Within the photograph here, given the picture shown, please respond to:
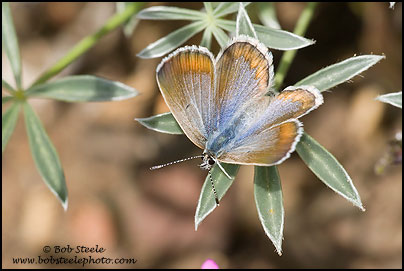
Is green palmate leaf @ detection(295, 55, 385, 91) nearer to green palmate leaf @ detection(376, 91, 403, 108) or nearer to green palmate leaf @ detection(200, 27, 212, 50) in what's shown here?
green palmate leaf @ detection(376, 91, 403, 108)

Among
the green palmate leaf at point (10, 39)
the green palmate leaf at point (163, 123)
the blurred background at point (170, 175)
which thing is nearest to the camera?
the green palmate leaf at point (163, 123)

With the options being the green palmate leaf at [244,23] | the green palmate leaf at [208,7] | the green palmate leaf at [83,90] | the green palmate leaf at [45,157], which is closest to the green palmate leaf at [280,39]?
the green palmate leaf at [244,23]

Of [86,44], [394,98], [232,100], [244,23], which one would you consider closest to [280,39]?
[244,23]

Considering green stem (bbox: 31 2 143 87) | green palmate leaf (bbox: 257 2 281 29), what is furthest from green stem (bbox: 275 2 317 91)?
green stem (bbox: 31 2 143 87)

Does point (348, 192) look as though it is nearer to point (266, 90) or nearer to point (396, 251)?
point (266, 90)

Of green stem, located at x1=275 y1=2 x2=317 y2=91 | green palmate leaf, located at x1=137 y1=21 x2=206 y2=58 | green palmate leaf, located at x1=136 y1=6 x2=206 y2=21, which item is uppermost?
green palmate leaf, located at x1=136 y1=6 x2=206 y2=21

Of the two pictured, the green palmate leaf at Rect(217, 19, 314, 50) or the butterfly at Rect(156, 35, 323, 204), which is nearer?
the butterfly at Rect(156, 35, 323, 204)

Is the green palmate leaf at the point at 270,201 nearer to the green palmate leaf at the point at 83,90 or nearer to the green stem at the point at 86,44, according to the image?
the green palmate leaf at the point at 83,90
